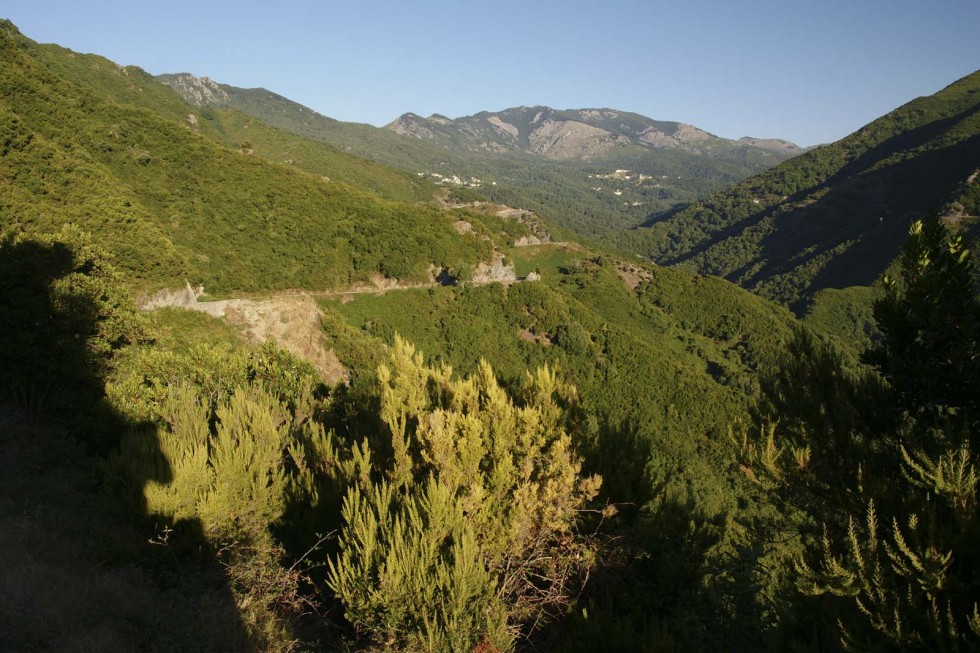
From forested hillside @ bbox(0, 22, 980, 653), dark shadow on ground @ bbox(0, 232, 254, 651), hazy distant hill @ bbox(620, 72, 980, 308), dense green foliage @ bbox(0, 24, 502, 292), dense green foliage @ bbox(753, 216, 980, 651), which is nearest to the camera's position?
dense green foliage @ bbox(753, 216, 980, 651)

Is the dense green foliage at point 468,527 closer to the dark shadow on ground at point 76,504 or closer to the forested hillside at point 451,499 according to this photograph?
the forested hillside at point 451,499

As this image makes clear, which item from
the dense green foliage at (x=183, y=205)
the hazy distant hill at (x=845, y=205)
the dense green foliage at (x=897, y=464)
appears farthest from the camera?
the hazy distant hill at (x=845, y=205)

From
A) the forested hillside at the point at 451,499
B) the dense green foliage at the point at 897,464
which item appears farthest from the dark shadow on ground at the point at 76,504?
the dense green foliage at the point at 897,464

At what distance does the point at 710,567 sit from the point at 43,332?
15.6 m

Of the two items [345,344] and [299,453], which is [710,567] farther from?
[345,344]

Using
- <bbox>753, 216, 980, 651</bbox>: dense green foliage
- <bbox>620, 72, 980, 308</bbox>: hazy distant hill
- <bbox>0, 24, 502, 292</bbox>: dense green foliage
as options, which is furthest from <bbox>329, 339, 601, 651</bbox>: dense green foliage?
<bbox>620, 72, 980, 308</bbox>: hazy distant hill

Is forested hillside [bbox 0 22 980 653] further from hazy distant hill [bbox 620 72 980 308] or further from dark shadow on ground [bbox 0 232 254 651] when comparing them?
hazy distant hill [bbox 620 72 980 308]

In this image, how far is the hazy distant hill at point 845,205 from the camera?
113 meters

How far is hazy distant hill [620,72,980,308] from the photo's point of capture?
113 metres

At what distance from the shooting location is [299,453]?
10312mm

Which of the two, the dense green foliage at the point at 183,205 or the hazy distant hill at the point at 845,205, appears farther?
the hazy distant hill at the point at 845,205

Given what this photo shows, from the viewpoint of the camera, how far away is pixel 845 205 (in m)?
141

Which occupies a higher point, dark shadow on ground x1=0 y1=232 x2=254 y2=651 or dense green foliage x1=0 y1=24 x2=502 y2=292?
dense green foliage x1=0 y1=24 x2=502 y2=292

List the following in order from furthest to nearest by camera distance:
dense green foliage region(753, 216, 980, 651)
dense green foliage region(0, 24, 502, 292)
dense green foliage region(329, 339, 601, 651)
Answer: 1. dense green foliage region(0, 24, 502, 292)
2. dense green foliage region(329, 339, 601, 651)
3. dense green foliage region(753, 216, 980, 651)
